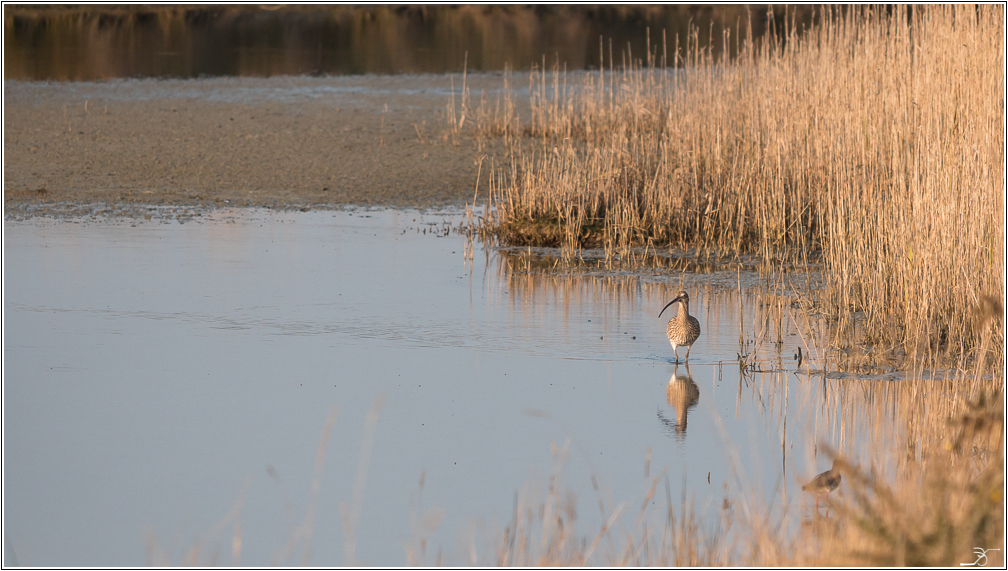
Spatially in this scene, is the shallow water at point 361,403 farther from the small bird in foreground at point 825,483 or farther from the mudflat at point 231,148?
the mudflat at point 231,148

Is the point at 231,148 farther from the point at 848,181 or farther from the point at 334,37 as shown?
the point at 334,37

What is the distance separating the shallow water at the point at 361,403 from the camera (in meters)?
4.26

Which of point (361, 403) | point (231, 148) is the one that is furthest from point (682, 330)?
point (231, 148)

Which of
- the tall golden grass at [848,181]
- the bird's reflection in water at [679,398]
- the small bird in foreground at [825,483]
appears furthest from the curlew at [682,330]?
the small bird in foreground at [825,483]

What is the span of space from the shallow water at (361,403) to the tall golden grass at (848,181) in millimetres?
623

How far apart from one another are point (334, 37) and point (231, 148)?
67.4 ft

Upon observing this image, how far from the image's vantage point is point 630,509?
4316 millimetres

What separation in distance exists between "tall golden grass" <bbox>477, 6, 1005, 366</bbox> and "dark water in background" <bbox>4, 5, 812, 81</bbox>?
12.8m

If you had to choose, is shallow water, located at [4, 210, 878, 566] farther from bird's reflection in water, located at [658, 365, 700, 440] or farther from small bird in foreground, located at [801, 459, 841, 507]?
small bird in foreground, located at [801, 459, 841, 507]

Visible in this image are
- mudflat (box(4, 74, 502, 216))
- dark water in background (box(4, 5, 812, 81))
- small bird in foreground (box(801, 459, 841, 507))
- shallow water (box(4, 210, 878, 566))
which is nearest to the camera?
small bird in foreground (box(801, 459, 841, 507))

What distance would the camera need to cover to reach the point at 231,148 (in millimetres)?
15734

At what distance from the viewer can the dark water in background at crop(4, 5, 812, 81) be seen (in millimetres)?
26828

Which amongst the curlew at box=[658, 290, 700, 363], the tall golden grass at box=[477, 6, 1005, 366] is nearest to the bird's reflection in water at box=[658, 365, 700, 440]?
the curlew at box=[658, 290, 700, 363]

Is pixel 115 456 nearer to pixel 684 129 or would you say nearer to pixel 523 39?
pixel 684 129
